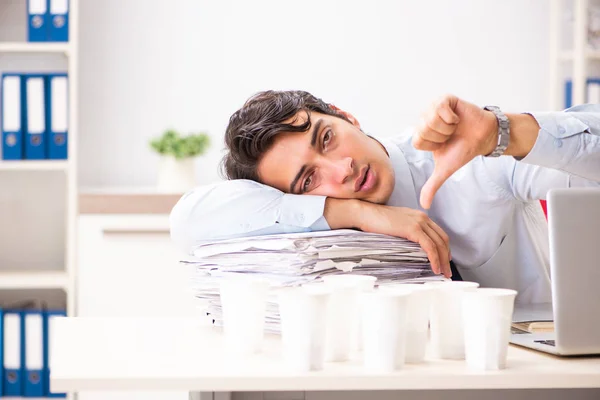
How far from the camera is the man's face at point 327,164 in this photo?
1.36 metres

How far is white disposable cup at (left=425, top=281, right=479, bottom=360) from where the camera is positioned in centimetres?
91

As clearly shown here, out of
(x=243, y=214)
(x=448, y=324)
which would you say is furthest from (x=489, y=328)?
(x=243, y=214)

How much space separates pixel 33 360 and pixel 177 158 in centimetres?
90

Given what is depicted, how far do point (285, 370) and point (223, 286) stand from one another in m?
0.17

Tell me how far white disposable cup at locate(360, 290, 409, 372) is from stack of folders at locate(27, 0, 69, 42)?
7.82ft

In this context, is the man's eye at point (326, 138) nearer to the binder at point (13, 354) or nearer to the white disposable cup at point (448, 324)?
the white disposable cup at point (448, 324)

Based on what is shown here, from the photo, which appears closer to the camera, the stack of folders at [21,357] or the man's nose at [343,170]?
the man's nose at [343,170]

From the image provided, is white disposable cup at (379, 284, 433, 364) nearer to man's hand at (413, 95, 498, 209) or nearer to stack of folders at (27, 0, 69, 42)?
man's hand at (413, 95, 498, 209)

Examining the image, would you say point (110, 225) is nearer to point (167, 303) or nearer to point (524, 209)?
point (167, 303)

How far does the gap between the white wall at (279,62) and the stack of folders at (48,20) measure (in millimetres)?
293

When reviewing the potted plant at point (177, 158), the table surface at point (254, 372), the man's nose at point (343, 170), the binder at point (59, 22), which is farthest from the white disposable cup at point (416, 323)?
the binder at point (59, 22)

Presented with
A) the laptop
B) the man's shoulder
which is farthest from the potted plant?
the laptop

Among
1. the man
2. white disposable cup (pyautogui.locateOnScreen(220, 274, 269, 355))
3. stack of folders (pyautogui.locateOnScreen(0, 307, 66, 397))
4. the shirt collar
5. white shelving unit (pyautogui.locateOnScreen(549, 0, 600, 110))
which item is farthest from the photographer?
white shelving unit (pyautogui.locateOnScreen(549, 0, 600, 110))

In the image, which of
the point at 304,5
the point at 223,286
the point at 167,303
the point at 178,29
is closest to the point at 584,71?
the point at 304,5
